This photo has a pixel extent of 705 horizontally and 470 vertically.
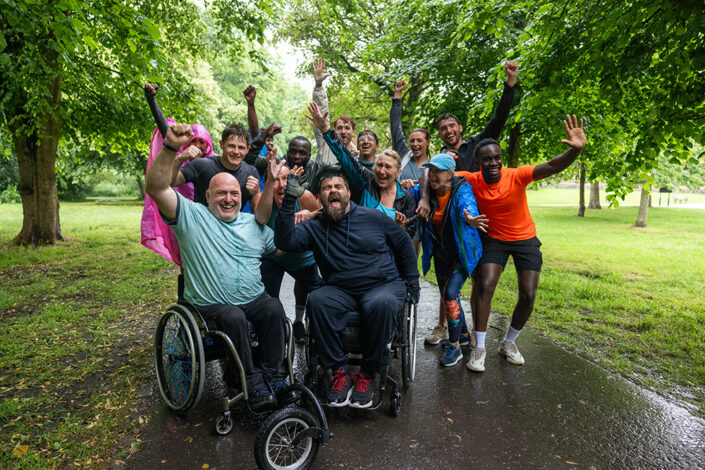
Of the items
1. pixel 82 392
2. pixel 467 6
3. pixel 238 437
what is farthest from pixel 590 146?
pixel 82 392

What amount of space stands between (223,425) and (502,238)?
2761mm

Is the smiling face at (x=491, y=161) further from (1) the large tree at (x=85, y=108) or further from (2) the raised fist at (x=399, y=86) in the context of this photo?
(1) the large tree at (x=85, y=108)

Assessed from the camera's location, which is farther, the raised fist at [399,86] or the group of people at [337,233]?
the raised fist at [399,86]

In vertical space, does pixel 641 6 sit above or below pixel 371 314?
above

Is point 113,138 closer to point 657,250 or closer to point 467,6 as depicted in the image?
point 467,6

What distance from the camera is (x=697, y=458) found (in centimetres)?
257

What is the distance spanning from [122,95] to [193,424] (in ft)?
31.7

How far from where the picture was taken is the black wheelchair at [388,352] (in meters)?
3.05

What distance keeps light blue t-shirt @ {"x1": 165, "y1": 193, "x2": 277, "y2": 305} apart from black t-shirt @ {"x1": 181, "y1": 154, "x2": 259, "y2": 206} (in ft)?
2.16

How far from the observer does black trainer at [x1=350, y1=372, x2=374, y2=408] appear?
117 inches

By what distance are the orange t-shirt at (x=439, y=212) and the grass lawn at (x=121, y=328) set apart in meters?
1.99

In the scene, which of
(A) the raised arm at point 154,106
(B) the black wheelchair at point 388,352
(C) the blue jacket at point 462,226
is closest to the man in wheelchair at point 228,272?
(B) the black wheelchair at point 388,352

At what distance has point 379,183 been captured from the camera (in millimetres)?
4000

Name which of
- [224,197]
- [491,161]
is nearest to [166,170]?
[224,197]
